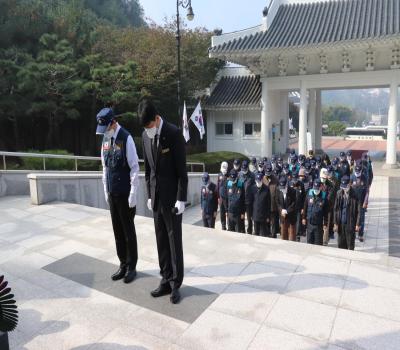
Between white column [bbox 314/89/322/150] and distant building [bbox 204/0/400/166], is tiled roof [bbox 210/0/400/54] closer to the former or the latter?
distant building [bbox 204/0/400/166]

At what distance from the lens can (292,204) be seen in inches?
313

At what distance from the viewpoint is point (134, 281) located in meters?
4.12

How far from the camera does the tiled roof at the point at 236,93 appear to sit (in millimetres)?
21281

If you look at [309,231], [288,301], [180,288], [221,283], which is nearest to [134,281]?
[180,288]

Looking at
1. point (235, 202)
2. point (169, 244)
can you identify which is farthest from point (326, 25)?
point (169, 244)

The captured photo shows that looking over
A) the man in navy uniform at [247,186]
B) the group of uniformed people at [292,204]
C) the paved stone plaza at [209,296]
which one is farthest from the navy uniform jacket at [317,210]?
the paved stone plaza at [209,296]

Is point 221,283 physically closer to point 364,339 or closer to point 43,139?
point 364,339

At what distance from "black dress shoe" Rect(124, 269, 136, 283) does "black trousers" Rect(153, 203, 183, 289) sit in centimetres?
49

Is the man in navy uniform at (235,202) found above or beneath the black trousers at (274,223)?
above

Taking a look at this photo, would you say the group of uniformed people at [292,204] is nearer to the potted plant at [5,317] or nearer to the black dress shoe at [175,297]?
the black dress shoe at [175,297]

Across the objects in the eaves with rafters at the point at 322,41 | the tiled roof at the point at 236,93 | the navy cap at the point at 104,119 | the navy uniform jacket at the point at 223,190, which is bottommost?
the navy uniform jacket at the point at 223,190

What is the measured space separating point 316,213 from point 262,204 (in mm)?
1119

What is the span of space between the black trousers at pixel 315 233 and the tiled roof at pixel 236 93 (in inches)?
557

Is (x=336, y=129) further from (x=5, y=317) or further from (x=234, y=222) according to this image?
(x=5, y=317)
